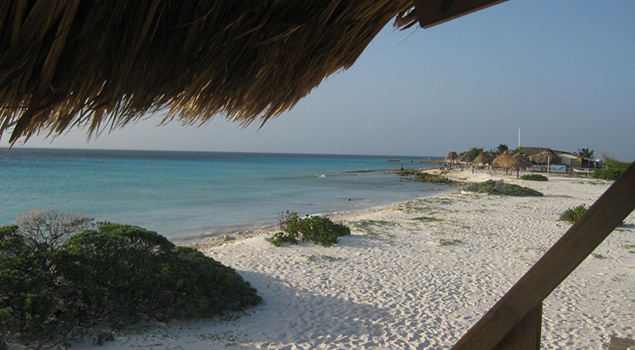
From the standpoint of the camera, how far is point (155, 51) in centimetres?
149

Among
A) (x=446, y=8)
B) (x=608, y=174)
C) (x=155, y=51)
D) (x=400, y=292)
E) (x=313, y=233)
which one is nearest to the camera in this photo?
(x=446, y=8)

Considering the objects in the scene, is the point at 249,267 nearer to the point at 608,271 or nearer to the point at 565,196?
the point at 608,271

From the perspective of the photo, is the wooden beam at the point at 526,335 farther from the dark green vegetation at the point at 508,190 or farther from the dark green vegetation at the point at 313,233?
the dark green vegetation at the point at 508,190

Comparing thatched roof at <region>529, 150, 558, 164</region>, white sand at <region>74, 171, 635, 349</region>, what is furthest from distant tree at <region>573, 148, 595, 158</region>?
white sand at <region>74, 171, 635, 349</region>

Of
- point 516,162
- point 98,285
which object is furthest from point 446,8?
point 516,162

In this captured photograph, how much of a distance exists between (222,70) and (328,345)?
290 cm

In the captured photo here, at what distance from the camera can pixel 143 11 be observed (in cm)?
136

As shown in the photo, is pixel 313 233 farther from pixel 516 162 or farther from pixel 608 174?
pixel 608 174

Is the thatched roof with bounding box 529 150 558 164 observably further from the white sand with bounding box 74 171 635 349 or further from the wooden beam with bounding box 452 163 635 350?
the wooden beam with bounding box 452 163 635 350

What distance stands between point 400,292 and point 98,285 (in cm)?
358

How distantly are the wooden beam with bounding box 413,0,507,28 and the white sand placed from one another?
323cm

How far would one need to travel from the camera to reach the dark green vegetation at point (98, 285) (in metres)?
3.09

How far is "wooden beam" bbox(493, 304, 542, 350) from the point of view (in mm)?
950

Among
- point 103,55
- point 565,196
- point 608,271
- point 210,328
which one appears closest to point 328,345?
point 210,328
